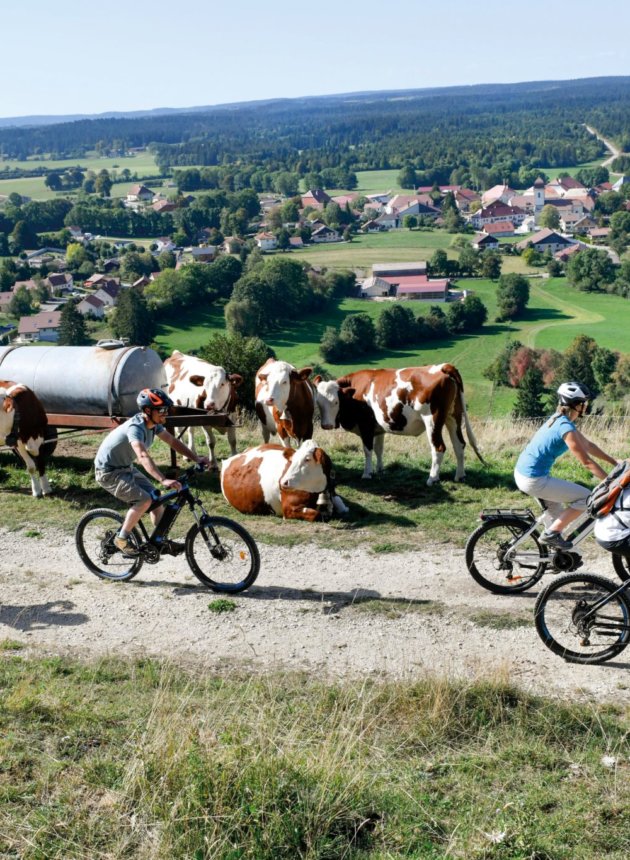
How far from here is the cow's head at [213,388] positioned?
1589 centimetres

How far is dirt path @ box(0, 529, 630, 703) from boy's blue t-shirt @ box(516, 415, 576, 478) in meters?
1.59

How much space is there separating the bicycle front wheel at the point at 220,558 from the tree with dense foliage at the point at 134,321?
3026 inches

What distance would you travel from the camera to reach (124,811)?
20.9 feet

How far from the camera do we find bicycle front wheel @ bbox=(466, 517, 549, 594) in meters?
9.83

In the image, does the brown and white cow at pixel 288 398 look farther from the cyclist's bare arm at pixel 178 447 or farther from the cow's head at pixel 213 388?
the cyclist's bare arm at pixel 178 447

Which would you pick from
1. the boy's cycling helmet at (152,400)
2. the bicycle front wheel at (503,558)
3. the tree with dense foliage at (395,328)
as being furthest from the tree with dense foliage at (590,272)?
the boy's cycling helmet at (152,400)

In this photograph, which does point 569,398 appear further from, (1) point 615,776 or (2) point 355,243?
(2) point 355,243

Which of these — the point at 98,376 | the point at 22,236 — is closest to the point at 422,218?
the point at 22,236

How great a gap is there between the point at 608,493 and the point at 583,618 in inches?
47.7

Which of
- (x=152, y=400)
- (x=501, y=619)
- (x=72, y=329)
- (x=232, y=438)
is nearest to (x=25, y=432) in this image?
(x=232, y=438)

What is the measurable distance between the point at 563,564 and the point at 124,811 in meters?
5.34

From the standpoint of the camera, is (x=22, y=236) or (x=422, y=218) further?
(x=422, y=218)

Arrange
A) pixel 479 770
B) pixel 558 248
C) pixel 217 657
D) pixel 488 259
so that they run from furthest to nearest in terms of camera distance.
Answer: pixel 558 248 < pixel 488 259 < pixel 217 657 < pixel 479 770

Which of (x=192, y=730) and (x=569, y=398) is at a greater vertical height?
(x=569, y=398)
